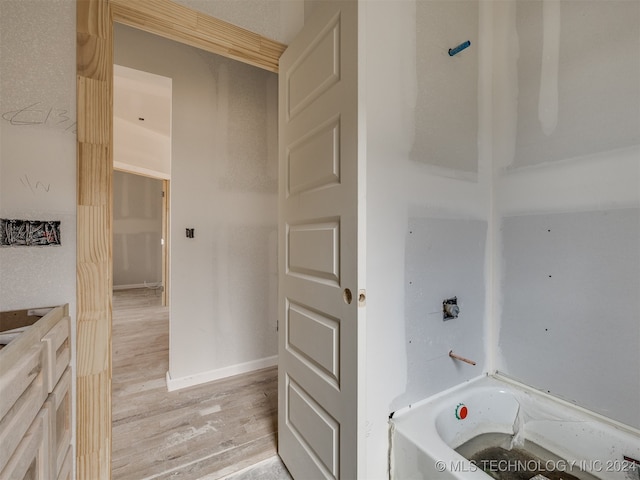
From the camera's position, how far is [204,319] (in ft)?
7.83

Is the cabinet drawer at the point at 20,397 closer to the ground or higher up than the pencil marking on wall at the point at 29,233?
closer to the ground

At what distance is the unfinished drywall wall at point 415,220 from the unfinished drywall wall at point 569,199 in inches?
4.9

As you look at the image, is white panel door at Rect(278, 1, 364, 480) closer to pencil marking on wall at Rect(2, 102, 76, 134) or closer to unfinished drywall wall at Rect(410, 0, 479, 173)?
unfinished drywall wall at Rect(410, 0, 479, 173)

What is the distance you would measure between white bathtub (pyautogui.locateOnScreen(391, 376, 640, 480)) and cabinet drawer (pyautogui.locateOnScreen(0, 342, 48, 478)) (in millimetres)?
1187

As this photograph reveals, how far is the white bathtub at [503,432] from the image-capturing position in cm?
105

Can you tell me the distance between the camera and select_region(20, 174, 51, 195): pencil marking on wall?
0.98 m

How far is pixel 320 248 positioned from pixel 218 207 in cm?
159

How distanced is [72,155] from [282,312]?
113 centimetres

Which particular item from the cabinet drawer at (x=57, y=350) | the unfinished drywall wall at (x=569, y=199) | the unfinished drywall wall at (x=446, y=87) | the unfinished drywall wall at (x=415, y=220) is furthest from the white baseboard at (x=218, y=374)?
the unfinished drywall wall at (x=446, y=87)

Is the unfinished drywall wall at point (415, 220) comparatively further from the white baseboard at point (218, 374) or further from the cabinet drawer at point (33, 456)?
the white baseboard at point (218, 374)

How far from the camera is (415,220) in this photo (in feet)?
4.14

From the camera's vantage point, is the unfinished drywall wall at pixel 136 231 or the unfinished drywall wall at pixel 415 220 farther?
the unfinished drywall wall at pixel 136 231

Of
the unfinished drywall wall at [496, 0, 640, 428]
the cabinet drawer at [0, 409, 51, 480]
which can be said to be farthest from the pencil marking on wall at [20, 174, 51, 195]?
the unfinished drywall wall at [496, 0, 640, 428]

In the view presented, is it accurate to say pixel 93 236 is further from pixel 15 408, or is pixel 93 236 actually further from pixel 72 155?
pixel 15 408
